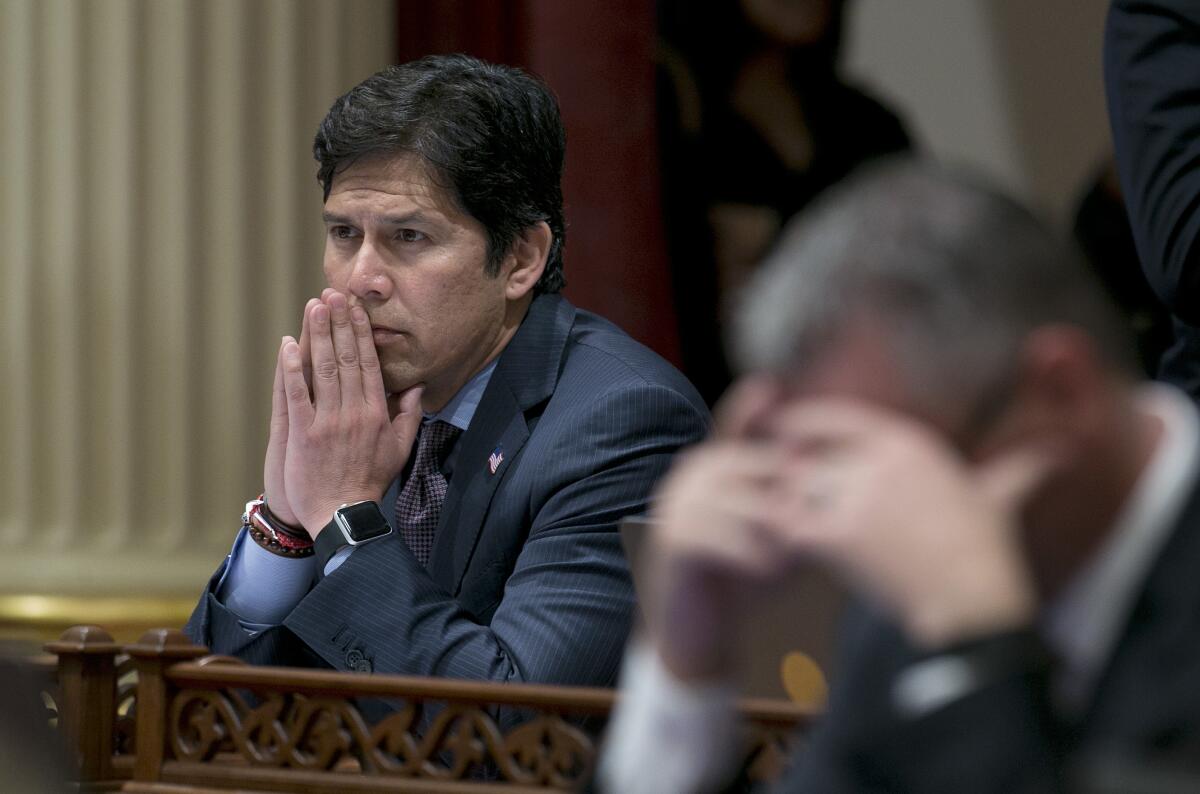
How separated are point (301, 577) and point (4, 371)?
1.48m

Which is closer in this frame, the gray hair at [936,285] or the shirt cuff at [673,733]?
the gray hair at [936,285]

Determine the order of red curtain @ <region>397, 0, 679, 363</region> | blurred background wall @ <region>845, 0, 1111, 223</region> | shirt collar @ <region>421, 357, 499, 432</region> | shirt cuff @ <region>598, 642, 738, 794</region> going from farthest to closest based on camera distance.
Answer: red curtain @ <region>397, 0, 679, 363</region>, blurred background wall @ <region>845, 0, 1111, 223</region>, shirt collar @ <region>421, 357, 499, 432</region>, shirt cuff @ <region>598, 642, 738, 794</region>

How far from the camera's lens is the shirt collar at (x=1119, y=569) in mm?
812

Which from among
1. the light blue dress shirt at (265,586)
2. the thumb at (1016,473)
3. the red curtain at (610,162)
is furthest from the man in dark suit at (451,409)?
the red curtain at (610,162)

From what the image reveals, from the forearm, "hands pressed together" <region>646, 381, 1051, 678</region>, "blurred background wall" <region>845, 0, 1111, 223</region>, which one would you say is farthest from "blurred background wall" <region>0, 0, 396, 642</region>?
"hands pressed together" <region>646, 381, 1051, 678</region>

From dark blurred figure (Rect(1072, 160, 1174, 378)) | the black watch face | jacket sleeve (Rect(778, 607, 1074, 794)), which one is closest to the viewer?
jacket sleeve (Rect(778, 607, 1074, 794))

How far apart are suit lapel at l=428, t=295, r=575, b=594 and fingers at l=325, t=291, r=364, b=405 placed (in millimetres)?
171

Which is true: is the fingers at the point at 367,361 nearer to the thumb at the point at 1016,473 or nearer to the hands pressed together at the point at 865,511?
the hands pressed together at the point at 865,511

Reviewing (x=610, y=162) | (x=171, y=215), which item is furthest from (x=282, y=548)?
(x=610, y=162)

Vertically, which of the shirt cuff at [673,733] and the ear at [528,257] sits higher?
the shirt cuff at [673,733]

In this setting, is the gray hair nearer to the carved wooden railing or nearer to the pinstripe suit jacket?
the carved wooden railing

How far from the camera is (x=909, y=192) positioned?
80 centimetres

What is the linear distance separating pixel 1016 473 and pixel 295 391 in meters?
1.55

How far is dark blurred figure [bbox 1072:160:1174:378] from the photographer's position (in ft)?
9.66
